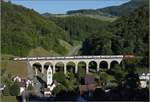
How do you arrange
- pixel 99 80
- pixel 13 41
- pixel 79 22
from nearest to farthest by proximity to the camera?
pixel 99 80
pixel 13 41
pixel 79 22

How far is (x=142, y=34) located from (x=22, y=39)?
6.29 m

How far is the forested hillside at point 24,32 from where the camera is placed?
103 ft

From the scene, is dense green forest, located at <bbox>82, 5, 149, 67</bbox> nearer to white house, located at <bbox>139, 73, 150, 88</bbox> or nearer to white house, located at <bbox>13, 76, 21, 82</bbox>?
white house, located at <bbox>13, 76, 21, 82</bbox>

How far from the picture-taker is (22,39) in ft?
106

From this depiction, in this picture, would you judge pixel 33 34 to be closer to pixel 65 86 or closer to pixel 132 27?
pixel 132 27

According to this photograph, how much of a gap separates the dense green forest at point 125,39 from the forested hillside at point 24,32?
2.64m

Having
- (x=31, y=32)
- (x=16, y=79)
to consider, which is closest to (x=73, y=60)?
(x=16, y=79)

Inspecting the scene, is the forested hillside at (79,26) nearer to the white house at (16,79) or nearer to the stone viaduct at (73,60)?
the stone viaduct at (73,60)

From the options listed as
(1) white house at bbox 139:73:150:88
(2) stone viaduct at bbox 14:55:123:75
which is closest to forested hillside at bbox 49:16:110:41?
(2) stone viaduct at bbox 14:55:123:75

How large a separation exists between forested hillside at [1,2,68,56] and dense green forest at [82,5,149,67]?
8.65 ft

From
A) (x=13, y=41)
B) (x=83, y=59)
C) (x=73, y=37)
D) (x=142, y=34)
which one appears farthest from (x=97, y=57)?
(x=73, y=37)

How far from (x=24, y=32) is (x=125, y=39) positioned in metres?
6.74

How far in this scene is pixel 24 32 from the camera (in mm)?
34562

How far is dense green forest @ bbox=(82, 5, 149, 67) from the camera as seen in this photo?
28.6 metres
